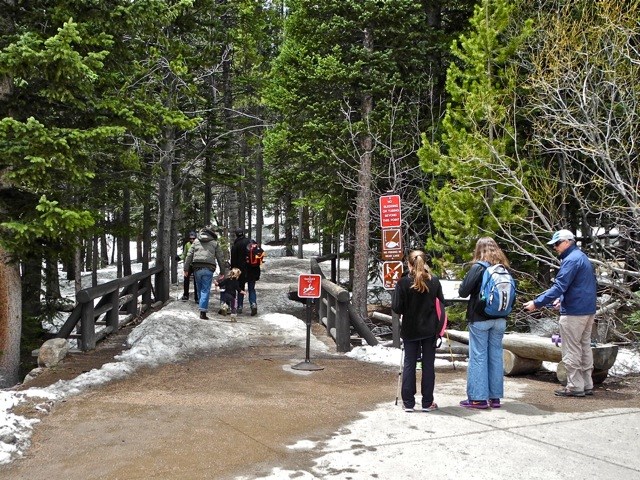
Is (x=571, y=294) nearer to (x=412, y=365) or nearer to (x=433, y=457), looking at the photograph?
(x=412, y=365)

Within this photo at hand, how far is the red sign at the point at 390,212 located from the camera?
9.64 meters

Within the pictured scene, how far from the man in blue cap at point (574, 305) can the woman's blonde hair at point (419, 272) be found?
4.56 ft

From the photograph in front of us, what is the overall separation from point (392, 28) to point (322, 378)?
10.5m

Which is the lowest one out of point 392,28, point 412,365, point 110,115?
point 412,365

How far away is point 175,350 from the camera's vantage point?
10172mm

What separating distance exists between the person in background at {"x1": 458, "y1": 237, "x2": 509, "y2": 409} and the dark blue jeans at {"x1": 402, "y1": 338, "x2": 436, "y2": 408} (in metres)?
0.47

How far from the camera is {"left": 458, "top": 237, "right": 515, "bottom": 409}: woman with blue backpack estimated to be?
6.32 metres

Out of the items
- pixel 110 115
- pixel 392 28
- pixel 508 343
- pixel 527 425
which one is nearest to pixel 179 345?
pixel 110 115

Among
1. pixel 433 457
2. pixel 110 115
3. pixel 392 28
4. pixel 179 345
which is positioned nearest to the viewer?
pixel 433 457

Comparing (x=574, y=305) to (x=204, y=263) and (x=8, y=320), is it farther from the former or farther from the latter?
Answer: (x=204, y=263)

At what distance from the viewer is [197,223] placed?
3225 cm

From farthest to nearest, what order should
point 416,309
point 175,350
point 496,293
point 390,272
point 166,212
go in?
point 166,212 < point 175,350 < point 390,272 < point 416,309 < point 496,293

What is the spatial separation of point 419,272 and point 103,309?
730cm

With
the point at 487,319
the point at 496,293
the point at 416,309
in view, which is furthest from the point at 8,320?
the point at 496,293
